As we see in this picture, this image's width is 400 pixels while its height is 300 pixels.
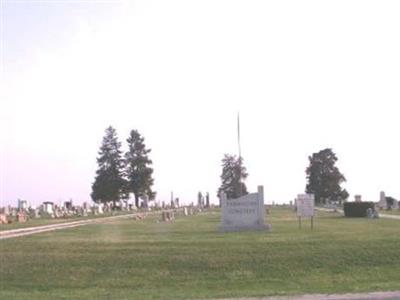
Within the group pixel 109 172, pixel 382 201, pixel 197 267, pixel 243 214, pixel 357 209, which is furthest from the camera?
pixel 109 172

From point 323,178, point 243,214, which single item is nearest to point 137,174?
point 323,178

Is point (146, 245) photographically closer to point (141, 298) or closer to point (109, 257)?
point (109, 257)

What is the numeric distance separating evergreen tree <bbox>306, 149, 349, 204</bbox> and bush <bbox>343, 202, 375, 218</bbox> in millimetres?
52636

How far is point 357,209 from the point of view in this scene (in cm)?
4725

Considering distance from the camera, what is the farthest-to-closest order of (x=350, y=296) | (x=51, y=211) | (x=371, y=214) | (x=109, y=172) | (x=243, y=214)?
(x=109, y=172) < (x=51, y=211) < (x=371, y=214) < (x=243, y=214) < (x=350, y=296)

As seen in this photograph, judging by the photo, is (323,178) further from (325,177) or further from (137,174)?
(137,174)

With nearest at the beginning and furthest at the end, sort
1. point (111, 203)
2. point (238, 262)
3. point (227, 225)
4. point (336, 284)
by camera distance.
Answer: point (336, 284) < point (238, 262) < point (227, 225) < point (111, 203)

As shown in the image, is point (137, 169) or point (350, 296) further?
point (137, 169)

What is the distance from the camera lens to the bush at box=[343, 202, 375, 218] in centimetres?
4694

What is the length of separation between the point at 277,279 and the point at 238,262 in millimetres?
1848

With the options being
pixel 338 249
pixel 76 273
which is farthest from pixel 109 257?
pixel 338 249

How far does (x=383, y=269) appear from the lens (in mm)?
21109

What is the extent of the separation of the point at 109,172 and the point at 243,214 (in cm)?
6845

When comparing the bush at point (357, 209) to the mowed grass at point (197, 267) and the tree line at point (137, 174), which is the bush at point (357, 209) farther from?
the tree line at point (137, 174)
